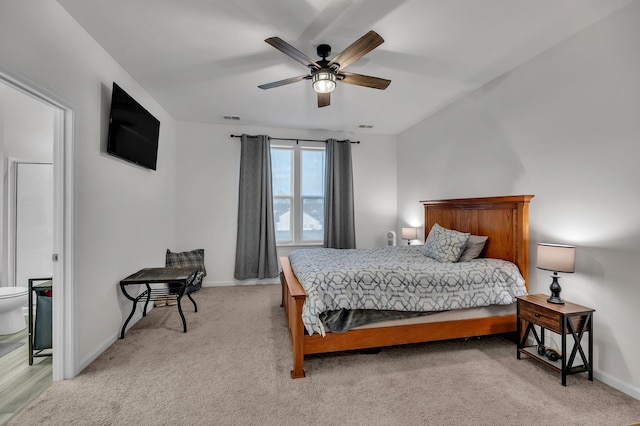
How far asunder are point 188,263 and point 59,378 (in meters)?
2.31

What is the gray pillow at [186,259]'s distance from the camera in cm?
415

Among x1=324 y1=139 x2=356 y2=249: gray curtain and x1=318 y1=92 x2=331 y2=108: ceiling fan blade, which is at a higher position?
x1=318 y1=92 x2=331 y2=108: ceiling fan blade

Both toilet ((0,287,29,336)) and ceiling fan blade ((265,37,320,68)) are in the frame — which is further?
toilet ((0,287,29,336))

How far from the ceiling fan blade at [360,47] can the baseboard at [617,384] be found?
9.65 ft

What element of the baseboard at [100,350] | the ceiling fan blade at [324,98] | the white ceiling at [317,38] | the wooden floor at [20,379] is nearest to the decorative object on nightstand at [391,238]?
the white ceiling at [317,38]

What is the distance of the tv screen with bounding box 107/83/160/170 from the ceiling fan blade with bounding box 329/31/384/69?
203 centimetres

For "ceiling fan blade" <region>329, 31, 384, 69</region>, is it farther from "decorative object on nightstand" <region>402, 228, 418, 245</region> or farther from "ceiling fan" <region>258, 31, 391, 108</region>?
"decorative object on nightstand" <region>402, 228, 418, 245</region>

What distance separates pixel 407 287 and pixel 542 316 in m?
1.02

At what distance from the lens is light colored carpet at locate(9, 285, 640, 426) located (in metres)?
1.69

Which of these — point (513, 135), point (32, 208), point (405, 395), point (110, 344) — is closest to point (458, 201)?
point (513, 135)

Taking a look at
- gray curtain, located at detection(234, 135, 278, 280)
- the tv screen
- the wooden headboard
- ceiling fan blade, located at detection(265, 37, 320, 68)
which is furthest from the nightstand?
the tv screen

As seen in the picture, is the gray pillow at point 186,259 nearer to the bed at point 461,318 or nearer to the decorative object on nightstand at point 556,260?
the bed at point 461,318

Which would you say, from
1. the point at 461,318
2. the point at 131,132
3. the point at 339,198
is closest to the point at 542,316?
the point at 461,318

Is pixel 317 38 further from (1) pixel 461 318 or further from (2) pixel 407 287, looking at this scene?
(1) pixel 461 318
